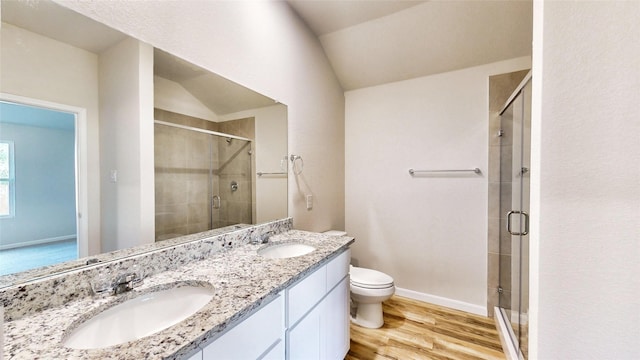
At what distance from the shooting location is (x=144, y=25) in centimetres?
101

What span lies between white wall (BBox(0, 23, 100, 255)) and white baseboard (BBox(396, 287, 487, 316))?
8.23 ft

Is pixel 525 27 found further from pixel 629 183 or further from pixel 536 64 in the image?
pixel 629 183

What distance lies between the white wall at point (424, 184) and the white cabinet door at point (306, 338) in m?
1.55

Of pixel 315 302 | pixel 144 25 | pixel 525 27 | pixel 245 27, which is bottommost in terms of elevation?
pixel 315 302

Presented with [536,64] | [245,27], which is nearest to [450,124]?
[536,64]

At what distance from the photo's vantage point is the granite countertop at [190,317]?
1.72 ft

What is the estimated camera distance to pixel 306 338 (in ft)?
3.59

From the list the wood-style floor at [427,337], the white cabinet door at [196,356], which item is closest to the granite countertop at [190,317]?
the white cabinet door at [196,356]

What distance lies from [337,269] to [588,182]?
1118 mm

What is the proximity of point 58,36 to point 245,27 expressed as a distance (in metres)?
0.96

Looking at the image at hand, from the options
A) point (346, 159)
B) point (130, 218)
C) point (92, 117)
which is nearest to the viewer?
point (92, 117)

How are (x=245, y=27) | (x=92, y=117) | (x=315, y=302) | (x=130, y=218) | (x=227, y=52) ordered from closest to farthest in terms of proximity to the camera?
1. (x=92, y=117)
2. (x=130, y=218)
3. (x=315, y=302)
4. (x=227, y=52)
5. (x=245, y=27)

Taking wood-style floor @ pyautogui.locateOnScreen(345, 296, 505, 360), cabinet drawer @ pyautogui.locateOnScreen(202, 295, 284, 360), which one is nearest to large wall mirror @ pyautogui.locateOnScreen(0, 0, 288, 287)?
cabinet drawer @ pyautogui.locateOnScreen(202, 295, 284, 360)

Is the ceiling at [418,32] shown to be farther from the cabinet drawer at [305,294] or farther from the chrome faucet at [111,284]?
the chrome faucet at [111,284]
